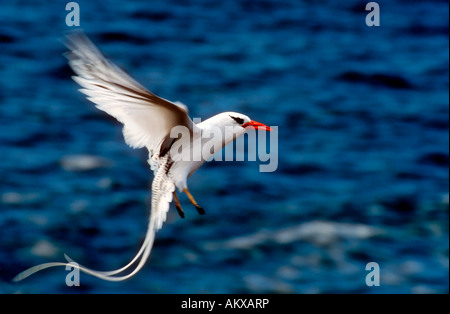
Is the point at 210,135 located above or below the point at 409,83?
below

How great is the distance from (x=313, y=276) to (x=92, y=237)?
9.24ft

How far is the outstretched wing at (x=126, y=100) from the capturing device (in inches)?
98.1

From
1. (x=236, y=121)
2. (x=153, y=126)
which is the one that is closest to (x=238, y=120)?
(x=236, y=121)

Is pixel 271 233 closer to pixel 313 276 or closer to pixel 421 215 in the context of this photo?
pixel 313 276

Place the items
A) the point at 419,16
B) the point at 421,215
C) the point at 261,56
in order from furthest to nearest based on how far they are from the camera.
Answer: the point at 419,16, the point at 261,56, the point at 421,215

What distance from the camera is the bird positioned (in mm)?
2543

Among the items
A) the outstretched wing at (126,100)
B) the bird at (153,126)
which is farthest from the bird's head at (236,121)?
the outstretched wing at (126,100)

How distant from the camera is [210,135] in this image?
8.55ft

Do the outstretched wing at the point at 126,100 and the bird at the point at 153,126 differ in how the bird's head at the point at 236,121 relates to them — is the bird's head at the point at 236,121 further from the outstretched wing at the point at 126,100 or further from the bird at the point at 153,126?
the outstretched wing at the point at 126,100

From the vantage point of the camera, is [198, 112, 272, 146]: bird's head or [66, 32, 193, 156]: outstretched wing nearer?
[66, 32, 193, 156]: outstretched wing

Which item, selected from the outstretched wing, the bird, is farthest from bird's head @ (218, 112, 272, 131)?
the outstretched wing

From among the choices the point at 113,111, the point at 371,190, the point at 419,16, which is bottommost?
the point at 113,111

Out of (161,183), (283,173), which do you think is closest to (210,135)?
(161,183)

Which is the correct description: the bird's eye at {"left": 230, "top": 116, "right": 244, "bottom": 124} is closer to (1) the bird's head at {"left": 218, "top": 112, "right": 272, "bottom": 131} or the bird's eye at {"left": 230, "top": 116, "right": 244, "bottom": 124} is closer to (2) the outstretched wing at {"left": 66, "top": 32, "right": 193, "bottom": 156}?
(1) the bird's head at {"left": 218, "top": 112, "right": 272, "bottom": 131}
